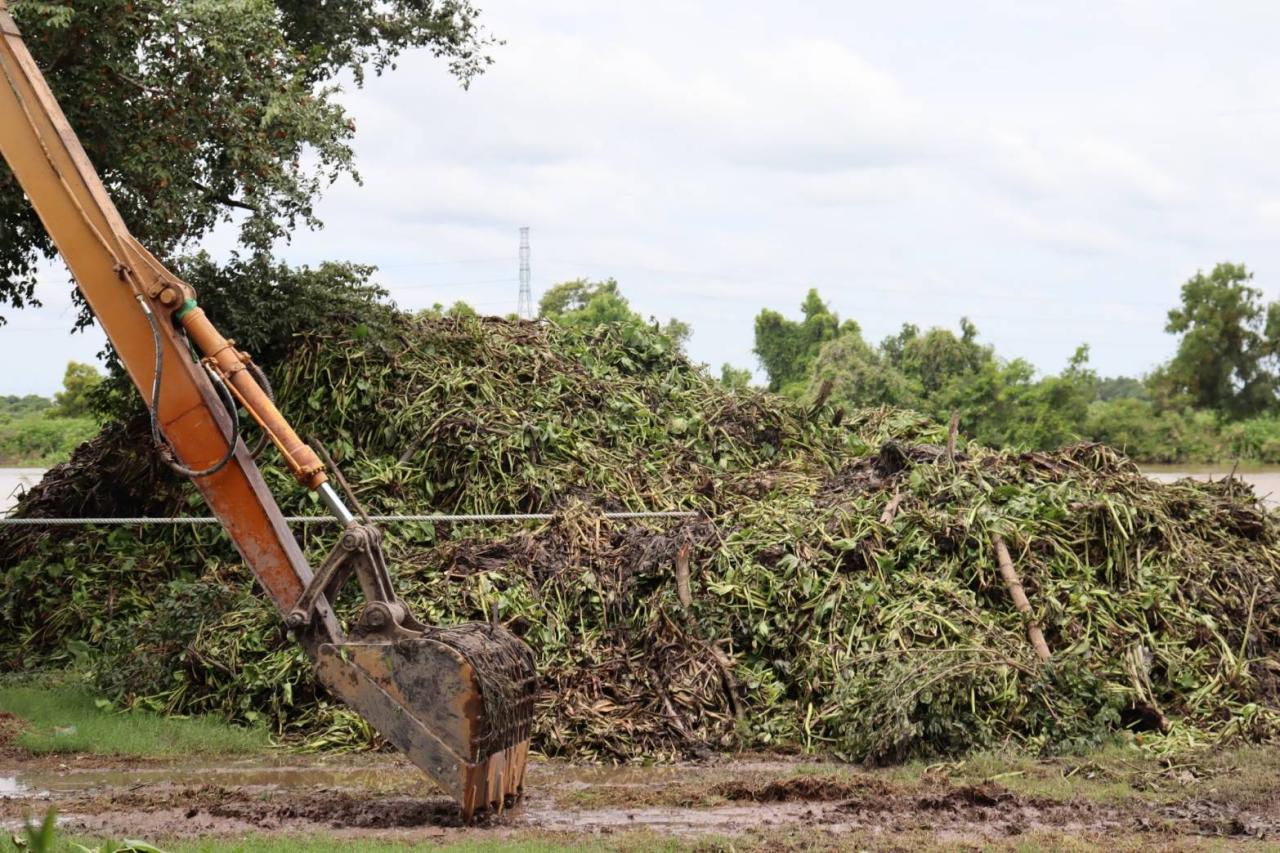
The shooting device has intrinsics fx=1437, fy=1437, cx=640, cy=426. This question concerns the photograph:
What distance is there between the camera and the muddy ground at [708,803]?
6.46 metres

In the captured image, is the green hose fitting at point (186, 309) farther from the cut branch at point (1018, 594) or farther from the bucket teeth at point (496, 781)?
the cut branch at point (1018, 594)

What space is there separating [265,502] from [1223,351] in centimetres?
3477

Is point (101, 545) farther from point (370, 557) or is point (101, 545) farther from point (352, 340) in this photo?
point (370, 557)

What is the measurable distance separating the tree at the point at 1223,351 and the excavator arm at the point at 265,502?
109 feet

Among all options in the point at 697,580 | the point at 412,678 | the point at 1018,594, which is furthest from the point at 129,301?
the point at 1018,594

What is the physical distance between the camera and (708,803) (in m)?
7.18

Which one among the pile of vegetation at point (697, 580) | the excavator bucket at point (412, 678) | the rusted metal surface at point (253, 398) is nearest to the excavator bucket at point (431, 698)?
the excavator bucket at point (412, 678)

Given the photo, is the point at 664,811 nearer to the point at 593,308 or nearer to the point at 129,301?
the point at 129,301

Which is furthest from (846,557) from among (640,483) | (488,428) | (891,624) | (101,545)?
(101,545)

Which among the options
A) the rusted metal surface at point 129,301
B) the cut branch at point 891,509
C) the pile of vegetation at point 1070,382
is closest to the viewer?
the rusted metal surface at point 129,301

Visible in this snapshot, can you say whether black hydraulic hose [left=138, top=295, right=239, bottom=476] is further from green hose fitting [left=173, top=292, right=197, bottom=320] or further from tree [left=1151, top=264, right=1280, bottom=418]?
tree [left=1151, top=264, right=1280, bottom=418]

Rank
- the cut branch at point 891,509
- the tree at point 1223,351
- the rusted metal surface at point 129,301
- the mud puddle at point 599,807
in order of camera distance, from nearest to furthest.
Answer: the mud puddle at point 599,807 → the rusted metal surface at point 129,301 → the cut branch at point 891,509 → the tree at point 1223,351

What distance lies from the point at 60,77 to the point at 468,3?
6.04m

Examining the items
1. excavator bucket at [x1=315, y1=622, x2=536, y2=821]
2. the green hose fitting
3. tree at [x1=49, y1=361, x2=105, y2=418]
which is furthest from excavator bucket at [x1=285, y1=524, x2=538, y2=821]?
tree at [x1=49, y1=361, x2=105, y2=418]
